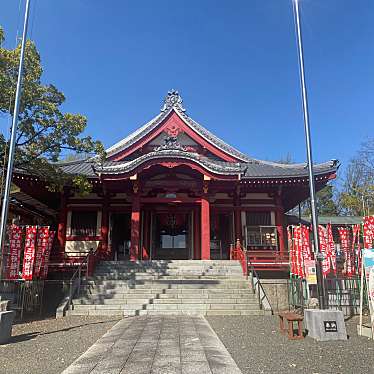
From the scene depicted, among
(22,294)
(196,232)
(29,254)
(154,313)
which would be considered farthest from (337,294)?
(29,254)

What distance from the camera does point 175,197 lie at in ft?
55.0

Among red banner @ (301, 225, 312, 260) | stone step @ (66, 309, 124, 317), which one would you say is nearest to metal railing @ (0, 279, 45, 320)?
stone step @ (66, 309, 124, 317)

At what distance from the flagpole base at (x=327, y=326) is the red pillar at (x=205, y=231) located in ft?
24.9

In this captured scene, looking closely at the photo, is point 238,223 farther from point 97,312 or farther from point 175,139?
point 97,312

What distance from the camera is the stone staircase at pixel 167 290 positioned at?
11.0 metres

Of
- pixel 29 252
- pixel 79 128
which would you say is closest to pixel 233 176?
pixel 79 128

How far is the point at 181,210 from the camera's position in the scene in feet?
59.7

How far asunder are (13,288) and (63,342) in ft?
17.6

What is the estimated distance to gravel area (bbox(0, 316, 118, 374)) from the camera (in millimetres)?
5496

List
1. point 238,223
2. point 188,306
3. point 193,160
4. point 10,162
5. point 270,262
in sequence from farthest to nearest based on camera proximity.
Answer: point 238,223 < point 193,160 < point 270,262 < point 188,306 < point 10,162

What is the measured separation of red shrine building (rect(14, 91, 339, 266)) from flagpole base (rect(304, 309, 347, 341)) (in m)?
7.65

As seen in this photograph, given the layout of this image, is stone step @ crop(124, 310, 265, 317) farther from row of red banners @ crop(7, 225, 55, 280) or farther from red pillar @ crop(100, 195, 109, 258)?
red pillar @ crop(100, 195, 109, 258)

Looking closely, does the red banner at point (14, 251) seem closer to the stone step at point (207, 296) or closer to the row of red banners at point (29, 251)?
the row of red banners at point (29, 251)

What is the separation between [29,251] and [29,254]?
0.11m
